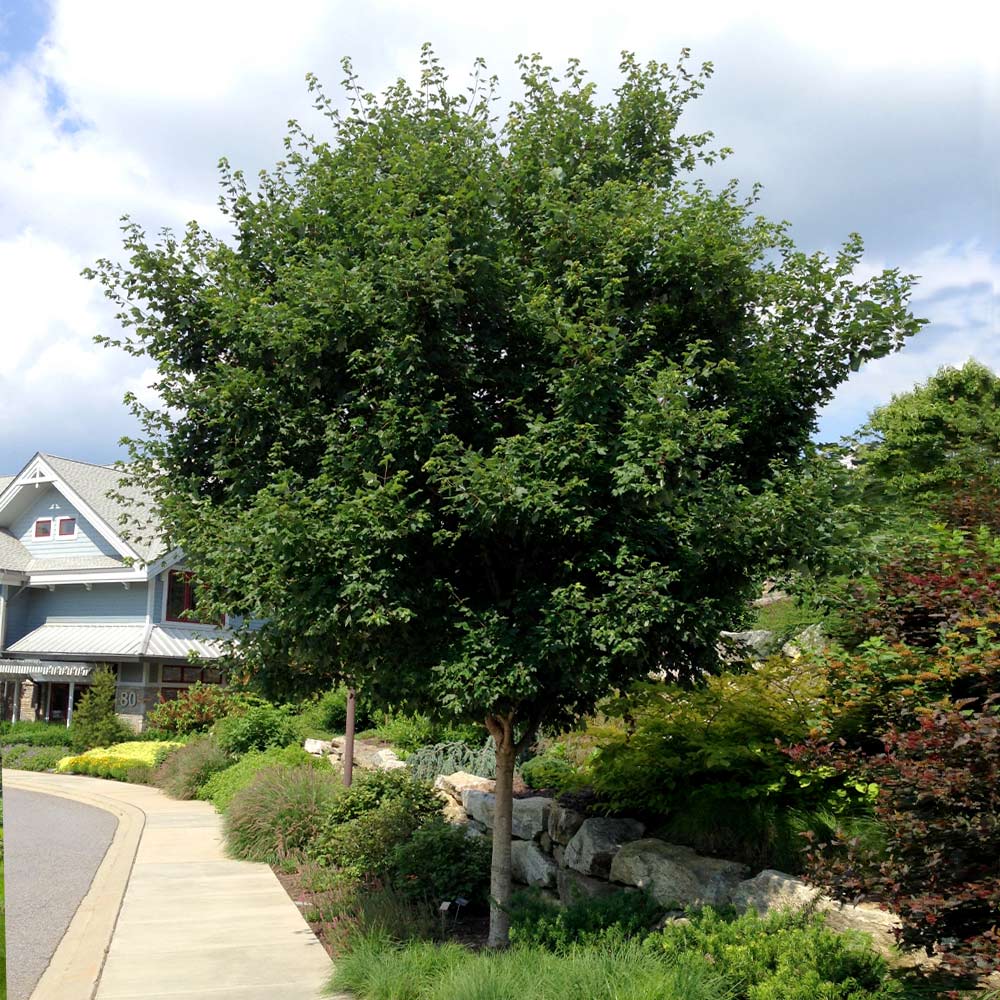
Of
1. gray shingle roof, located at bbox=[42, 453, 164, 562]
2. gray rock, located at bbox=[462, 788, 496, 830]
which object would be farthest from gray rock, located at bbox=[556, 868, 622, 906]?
gray shingle roof, located at bbox=[42, 453, 164, 562]

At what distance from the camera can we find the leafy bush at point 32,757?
2797cm

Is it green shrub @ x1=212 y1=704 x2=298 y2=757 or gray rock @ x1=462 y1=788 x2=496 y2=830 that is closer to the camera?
gray rock @ x1=462 y1=788 x2=496 y2=830

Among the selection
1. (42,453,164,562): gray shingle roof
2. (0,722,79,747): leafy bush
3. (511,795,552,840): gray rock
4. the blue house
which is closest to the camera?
(511,795,552,840): gray rock

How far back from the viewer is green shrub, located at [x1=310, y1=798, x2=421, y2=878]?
1114 cm

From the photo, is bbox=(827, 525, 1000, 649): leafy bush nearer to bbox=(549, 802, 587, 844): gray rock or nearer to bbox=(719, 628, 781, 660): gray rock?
bbox=(719, 628, 781, 660): gray rock

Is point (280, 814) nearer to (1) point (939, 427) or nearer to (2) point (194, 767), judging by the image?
(2) point (194, 767)

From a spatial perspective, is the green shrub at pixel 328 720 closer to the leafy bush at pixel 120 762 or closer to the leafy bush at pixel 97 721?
the leafy bush at pixel 120 762

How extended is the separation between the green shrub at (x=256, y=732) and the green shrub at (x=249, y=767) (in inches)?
34.8

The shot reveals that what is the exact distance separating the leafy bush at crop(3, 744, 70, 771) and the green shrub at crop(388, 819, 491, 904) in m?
21.2

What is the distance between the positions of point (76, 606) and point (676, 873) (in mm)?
29315

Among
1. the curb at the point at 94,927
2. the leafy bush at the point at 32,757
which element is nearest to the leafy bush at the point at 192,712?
the leafy bush at the point at 32,757

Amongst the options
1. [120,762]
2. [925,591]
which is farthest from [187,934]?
[120,762]

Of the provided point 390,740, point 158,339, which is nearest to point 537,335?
point 158,339

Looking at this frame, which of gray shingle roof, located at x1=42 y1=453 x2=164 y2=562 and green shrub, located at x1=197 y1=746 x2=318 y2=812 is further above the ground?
gray shingle roof, located at x1=42 y1=453 x2=164 y2=562
